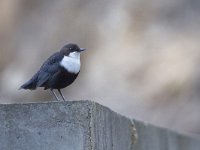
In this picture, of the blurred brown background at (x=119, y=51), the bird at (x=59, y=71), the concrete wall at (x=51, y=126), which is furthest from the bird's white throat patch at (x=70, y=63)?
the blurred brown background at (x=119, y=51)

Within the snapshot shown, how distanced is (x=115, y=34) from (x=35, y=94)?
218cm

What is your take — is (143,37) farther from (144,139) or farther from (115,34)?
(144,139)

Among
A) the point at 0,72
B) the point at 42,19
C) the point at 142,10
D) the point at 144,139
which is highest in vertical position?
the point at 144,139

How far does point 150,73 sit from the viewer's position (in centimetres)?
1353

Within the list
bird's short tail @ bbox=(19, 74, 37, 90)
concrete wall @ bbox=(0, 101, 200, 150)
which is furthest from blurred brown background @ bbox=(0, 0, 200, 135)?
concrete wall @ bbox=(0, 101, 200, 150)

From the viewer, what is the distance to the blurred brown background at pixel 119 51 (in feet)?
42.0

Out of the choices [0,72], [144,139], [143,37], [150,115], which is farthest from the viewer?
[0,72]

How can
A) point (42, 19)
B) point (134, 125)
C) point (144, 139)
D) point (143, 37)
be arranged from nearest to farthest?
1. point (134, 125)
2. point (144, 139)
3. point (143, 37)
4. point (42, 19)

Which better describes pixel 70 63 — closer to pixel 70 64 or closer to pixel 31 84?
pixel 70 64

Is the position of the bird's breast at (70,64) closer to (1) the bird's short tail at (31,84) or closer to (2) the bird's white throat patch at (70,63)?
(2) the bird's white throat patch at (70,63)

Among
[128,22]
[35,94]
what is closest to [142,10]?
[128,22]

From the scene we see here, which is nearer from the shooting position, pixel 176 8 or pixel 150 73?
pixel 150 73

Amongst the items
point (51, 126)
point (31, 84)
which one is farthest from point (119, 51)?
point (51, 126)

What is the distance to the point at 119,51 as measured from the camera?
14.4 metres
